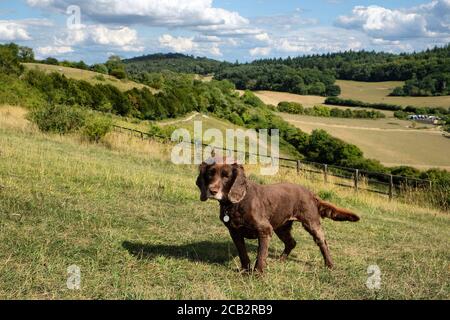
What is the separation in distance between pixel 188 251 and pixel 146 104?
62572mm

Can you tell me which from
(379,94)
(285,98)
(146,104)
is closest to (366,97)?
(379,94)

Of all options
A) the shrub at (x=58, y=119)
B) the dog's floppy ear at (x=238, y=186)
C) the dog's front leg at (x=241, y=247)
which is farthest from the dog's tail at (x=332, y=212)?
the shrub at (x=58, y=119)

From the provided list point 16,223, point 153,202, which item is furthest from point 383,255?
point 16,223

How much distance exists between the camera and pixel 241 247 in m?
6.41

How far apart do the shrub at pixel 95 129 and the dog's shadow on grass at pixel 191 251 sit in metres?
18.1

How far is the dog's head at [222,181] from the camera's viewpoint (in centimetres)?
568

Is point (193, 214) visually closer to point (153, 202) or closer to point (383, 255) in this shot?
point (153, 202)

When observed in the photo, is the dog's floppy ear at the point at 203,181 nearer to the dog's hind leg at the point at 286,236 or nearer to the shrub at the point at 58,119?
the dog's hind leg at the point at 286,236

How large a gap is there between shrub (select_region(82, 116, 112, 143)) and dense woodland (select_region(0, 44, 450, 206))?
5 centimetres

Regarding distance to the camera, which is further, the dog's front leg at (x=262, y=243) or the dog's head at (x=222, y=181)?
the dog's front leg at (x=262, y=243)

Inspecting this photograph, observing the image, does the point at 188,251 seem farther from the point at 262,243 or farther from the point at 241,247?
the point at 262,243

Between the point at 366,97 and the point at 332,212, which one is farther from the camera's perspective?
the point at 366,97

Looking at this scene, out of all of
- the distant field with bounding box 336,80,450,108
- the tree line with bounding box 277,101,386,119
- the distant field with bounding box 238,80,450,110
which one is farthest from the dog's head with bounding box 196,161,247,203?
the distant field with bounding box 336,80,450,108
